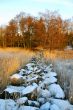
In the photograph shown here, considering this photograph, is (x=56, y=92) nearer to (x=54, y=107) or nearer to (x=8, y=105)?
(x=54, y=107)

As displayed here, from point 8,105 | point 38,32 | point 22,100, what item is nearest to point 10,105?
point 8,105

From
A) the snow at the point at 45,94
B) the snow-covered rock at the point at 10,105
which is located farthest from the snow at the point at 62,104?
the snow-covered rock at the point at 10,105

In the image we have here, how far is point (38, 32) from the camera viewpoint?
43.8 m

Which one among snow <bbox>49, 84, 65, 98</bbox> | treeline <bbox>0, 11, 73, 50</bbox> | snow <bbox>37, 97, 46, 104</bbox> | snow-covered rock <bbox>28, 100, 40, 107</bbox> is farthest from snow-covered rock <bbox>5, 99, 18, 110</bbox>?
treeline <bbox>0, 11, 73, 50</bbox>

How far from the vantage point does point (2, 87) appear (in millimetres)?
5500

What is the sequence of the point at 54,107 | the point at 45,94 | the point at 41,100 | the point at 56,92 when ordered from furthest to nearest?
the point at 56,92 < the point at 45,94 < the point at 41,100 < the point at 54,107

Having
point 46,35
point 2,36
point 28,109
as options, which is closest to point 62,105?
point 28,109

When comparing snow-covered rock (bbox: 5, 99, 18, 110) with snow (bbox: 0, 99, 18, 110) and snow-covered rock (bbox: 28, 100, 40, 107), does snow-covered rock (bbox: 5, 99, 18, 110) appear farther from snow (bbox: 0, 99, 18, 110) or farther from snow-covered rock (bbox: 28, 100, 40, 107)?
snow-covered rock (bbox: 28, 100, 40, 107)

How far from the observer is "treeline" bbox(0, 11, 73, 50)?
43031mm

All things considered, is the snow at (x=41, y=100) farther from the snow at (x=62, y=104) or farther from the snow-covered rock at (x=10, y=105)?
the snow-covered rock at (x=10, y=105)

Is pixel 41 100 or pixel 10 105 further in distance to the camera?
pixel 41 100

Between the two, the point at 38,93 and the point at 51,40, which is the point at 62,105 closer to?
the point at 38,93

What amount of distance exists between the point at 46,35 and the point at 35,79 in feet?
121

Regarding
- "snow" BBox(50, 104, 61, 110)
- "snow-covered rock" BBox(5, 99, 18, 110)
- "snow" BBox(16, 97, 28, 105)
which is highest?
"snow" BBox(16, 97, 28, 105)
